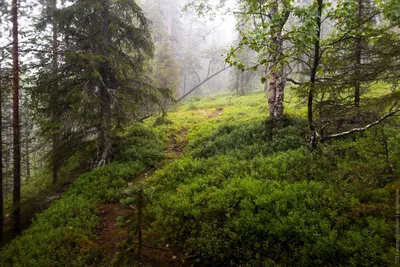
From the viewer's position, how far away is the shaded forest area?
457 centimetres

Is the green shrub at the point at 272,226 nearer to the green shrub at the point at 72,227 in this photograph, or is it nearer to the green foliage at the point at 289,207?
the green foliage at the point at 289,207

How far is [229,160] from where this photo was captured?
8.61m

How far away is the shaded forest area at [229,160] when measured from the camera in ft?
15.0

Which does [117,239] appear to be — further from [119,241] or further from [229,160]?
[229,160]

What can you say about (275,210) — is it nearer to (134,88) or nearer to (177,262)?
(177,262)

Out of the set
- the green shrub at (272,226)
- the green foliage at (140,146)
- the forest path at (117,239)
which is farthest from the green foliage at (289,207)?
the green foliage at (140,146)

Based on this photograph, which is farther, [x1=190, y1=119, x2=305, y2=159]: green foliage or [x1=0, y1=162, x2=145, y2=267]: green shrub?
[x1=190, y1=119, x2=305, y2=159]: green foliage

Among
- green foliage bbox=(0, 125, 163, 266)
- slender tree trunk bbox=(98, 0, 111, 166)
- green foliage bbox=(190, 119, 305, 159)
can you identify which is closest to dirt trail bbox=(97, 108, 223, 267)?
green foliage bbox=(0, 125, 163, 266)

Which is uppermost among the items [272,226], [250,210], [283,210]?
[283,210]

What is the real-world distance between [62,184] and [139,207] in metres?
9.21

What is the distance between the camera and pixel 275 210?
517 cm

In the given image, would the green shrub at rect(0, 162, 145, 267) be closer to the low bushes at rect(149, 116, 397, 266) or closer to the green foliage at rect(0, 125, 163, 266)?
the green foliage at rect(0, 125, 163, 266)

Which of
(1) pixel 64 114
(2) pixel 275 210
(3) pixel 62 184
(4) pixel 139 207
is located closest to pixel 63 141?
(1) pixel 64 114

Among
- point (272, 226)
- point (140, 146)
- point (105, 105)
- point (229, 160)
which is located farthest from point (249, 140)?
point (105, 105)
